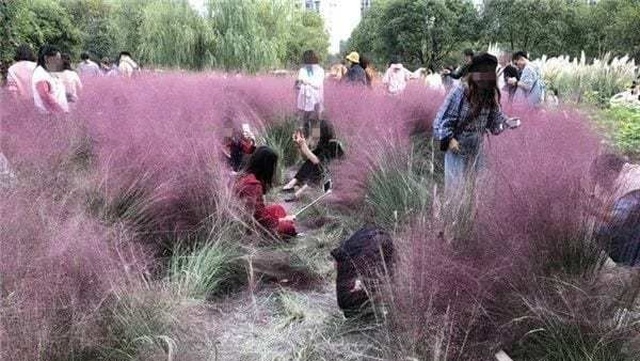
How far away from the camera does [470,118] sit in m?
4.15

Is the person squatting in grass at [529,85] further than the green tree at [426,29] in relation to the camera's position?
No

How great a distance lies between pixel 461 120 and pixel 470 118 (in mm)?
63

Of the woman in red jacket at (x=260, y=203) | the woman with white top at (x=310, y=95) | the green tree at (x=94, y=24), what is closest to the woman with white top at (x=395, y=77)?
the woman with white top at (x=310, y=95)

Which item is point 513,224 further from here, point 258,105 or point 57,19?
point 57,19

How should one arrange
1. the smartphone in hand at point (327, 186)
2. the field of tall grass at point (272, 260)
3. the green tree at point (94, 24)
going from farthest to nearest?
the green tree at point (94, 24) < the smartphone in hand at point (327, 186) < the field of tall grass at point (272, 260)

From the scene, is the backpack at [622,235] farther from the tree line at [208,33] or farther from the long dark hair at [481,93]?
the tree line at [208,33]

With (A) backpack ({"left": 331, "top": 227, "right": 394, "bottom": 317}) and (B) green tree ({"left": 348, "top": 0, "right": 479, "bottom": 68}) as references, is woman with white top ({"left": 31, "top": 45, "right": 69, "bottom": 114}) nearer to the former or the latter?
(A) backpack ({"left": 331, "top": 227, "right": 394, "bottom": 317})

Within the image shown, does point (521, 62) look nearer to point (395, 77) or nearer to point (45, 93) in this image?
point (395, 77)

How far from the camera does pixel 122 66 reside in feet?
40.4

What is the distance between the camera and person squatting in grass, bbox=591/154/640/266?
7.97 ft

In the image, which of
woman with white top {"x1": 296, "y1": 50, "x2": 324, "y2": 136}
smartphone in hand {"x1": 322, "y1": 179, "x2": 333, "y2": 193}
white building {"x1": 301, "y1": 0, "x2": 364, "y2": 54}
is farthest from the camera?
white building {"x1": 301, "y1": 0, "x2": 364, "y2": 54}

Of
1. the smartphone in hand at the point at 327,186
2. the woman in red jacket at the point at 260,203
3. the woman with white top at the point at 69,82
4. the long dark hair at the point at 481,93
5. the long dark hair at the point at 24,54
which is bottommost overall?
the smartphone in hand at the point at 327,186

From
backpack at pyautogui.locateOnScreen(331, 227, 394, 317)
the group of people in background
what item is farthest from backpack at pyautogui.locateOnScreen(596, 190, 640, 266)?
the group of people in background

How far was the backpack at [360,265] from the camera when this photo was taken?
2.88m
